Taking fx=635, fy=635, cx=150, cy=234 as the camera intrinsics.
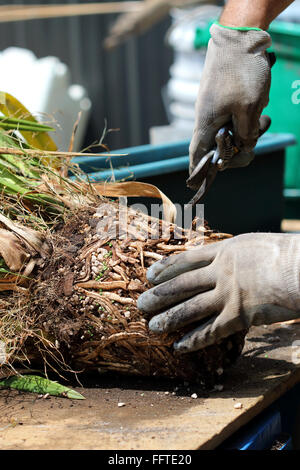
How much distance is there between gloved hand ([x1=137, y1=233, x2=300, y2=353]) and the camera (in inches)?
60.5

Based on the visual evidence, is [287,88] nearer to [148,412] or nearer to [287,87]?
[287,87]

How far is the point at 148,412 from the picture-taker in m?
1.53

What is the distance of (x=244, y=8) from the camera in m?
2.02

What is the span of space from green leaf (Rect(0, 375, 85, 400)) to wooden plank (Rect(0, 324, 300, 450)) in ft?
0.07

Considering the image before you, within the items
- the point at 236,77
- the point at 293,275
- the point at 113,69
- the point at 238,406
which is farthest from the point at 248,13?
the point at 113,69

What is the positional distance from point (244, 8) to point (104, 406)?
4.26 feet

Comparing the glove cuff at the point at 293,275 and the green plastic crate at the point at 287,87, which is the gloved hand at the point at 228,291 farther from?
the green plastic crate at the point at 287,87

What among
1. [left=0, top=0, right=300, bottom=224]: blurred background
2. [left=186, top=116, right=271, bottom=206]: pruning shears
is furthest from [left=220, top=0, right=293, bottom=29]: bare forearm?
[left=0, top=0, right=300, bottom=224]: blurred background

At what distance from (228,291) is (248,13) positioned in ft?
3.18

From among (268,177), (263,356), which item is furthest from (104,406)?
(268,177)

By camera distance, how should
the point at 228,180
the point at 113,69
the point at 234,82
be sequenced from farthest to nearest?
the point at 113,69, the point at 228,180, the point at 234,82

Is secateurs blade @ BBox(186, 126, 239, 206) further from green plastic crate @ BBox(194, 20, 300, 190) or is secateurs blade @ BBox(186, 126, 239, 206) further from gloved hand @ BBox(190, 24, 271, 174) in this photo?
green plastic crate @ BBox(194, 20, 300, 190)

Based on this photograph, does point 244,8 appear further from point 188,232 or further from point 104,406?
point 104,406

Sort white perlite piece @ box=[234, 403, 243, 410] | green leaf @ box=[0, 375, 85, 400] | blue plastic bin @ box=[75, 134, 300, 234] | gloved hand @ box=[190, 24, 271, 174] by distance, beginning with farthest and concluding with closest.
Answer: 1. blue plastic bin @ box=[75, 134, 300, 234]
2. gloved hand @ box=[190, 24, 271, 174]
3. green leaf @ box=[0, 375, 85, 400]
4. white perlite piece @ box=[234, 403, 243, 410]
